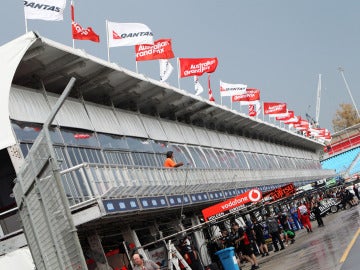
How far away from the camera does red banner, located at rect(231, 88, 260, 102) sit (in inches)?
2006

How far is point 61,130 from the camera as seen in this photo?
24.2 m

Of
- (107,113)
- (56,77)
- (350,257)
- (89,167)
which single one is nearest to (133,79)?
(107,113)

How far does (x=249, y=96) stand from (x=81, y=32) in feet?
92.0

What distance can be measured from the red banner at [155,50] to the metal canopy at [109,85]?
2.93 feet

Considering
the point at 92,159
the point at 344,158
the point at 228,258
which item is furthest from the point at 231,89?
the point at 344,158

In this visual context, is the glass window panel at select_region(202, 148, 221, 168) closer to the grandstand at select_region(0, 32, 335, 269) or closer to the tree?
the grandstand at select_region(0, 32, 335, 269)

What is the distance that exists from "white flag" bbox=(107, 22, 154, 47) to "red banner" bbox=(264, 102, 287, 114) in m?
34.5

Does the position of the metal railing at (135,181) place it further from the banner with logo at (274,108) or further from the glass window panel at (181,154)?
the banner with logo at (274,108)

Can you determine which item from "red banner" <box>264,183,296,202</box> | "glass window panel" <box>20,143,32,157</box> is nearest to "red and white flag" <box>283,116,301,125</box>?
"red banner" <box>264,183,296,202</box>

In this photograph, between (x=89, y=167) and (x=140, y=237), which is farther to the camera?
(x=140, y=237)

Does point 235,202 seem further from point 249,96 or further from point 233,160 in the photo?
point 249,96

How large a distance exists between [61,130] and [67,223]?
56.4ft

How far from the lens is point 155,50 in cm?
3164

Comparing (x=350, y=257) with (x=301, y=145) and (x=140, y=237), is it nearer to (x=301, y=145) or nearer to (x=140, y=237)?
(x=140, y=237)
